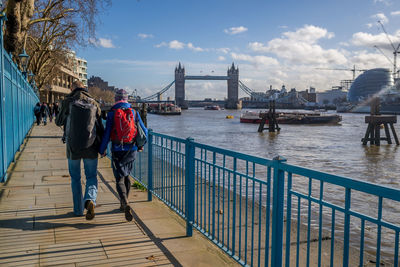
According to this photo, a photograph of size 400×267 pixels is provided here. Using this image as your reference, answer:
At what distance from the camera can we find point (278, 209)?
2.75 m

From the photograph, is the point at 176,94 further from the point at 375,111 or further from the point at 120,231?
the point at 120,231

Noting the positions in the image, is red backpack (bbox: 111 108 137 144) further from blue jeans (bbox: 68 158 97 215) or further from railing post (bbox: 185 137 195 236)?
railing post (bbox: 185 137 195 236)

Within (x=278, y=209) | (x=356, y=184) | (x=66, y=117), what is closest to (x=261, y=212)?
(x=278, y=209)

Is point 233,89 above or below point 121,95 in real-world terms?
above

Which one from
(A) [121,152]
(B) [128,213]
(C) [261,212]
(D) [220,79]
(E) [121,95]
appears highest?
(D) [220,79]

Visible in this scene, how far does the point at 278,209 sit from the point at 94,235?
2.30 metres

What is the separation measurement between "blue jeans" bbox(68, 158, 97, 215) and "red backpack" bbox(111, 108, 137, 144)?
467 mm

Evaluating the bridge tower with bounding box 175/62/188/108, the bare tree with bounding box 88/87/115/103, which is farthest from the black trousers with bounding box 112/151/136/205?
the bridge tower with bounding box 175/62/188/108

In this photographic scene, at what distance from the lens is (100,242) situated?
4.02m

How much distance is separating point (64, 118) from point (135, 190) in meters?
2.17

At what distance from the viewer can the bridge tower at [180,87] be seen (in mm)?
171700

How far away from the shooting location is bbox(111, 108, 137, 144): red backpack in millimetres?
4625

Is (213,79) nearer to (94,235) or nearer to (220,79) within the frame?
(220,79)

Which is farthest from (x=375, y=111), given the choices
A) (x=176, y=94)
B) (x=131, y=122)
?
(x=176, y=94)
